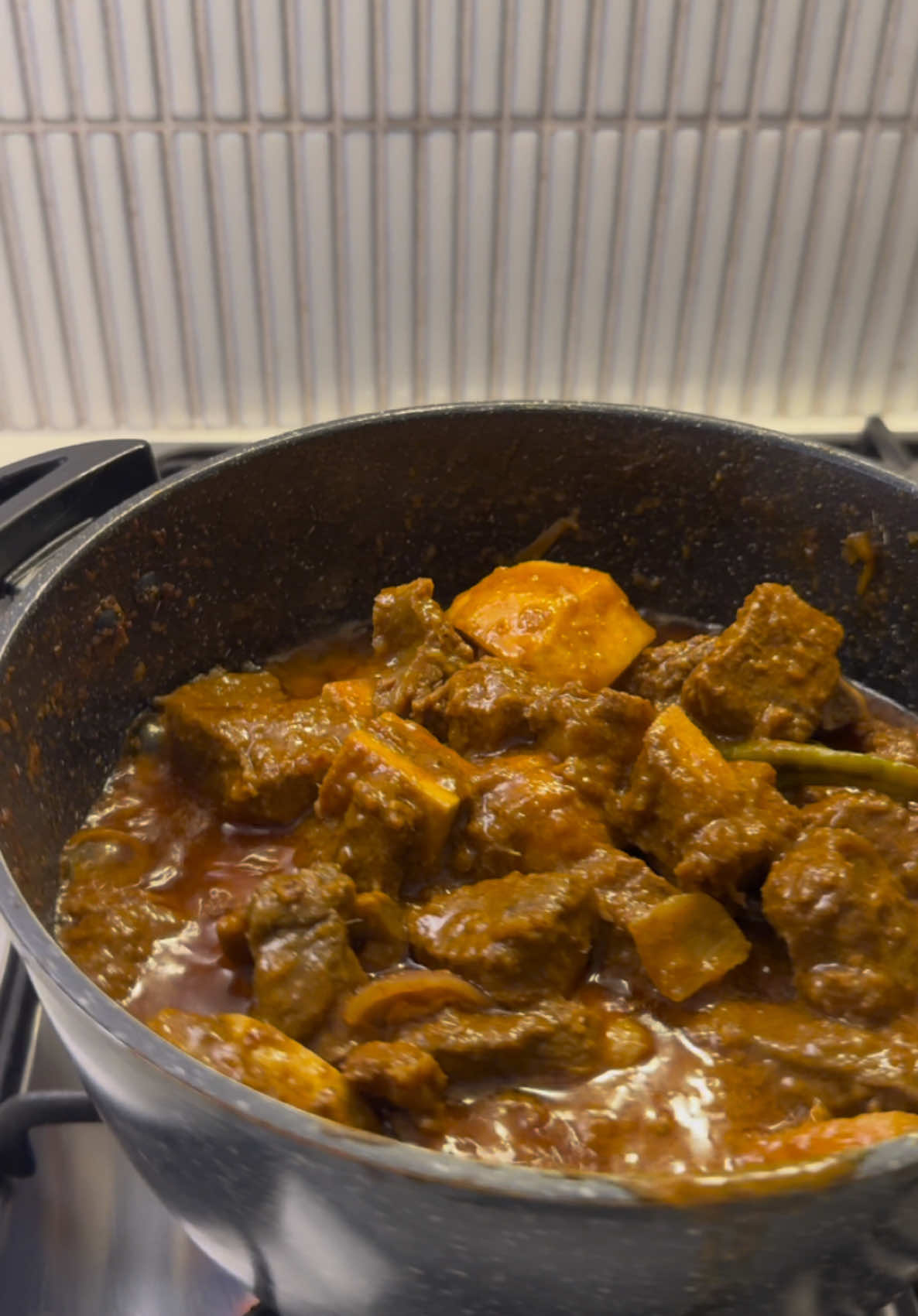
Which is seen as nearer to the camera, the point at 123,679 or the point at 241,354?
the point at 123,679

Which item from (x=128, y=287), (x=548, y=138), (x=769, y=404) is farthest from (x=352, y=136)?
(x=769, y=404)

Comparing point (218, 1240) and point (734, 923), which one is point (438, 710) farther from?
point (218, 1240)

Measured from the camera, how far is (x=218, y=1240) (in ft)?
2.59

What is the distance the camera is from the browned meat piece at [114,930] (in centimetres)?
104

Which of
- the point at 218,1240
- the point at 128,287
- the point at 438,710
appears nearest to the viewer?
the point at 218,1240

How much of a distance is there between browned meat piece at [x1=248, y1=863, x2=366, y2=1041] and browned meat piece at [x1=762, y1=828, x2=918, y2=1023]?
36 cm

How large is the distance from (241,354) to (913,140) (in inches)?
41.4

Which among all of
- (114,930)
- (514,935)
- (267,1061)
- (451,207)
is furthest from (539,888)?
(451,207)

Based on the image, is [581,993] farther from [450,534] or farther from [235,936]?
[450,534]

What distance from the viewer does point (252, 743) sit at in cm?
121

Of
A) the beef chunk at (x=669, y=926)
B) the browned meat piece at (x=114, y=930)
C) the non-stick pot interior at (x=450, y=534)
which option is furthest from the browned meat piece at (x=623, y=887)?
the non-stick pot interior at (x=450, y=534)

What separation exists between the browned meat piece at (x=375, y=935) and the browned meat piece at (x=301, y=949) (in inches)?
0.7

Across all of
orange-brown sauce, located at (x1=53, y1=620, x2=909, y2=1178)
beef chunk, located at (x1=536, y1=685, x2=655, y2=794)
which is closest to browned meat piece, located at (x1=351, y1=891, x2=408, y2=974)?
orange-brown sauce, located at (x1=53, y1=620, x2=909, y2=1178)

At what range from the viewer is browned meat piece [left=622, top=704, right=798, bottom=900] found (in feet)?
3.43
